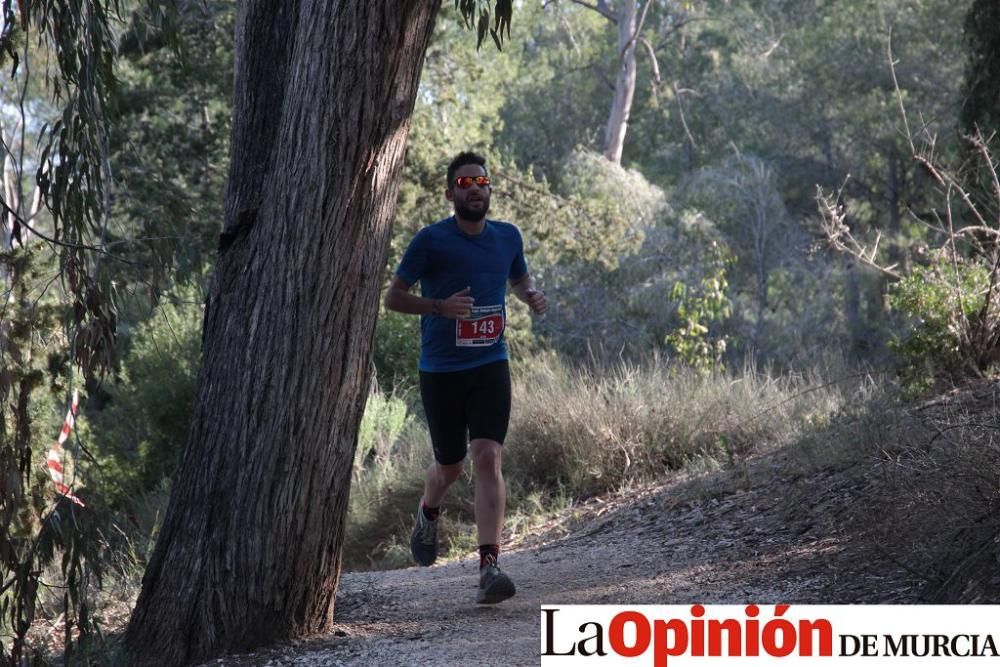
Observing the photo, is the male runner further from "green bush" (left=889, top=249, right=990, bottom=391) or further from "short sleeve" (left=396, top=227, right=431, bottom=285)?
"green bush" (left=889, top=249, right=990, bottom=391)

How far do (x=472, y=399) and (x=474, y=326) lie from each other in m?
0.38

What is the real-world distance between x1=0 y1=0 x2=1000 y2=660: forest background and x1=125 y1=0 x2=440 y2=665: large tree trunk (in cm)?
47

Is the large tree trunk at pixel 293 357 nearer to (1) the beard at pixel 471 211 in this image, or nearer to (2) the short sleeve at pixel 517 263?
(1) the beard at pixel 471 211

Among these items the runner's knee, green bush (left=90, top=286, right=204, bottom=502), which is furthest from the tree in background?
green bush (left=90, top=286, right=204, bottom=502)

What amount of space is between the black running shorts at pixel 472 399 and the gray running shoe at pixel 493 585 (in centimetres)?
63

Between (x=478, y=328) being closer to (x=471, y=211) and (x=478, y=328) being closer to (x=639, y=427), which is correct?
(x=471, y=211)

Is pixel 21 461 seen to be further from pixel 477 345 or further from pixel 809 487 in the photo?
pixel 809 487

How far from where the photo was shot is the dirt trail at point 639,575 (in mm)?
5879

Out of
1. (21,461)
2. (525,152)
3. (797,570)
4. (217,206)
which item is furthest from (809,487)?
(525,152)

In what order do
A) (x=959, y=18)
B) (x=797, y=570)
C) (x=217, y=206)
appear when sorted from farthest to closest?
1. (x=959, y=18)
2. (x=217, y=206)
3. (x=797, y=570)

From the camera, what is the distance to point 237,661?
5711 millimetres

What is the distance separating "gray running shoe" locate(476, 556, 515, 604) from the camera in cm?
646

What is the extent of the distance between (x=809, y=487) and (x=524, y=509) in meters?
3.41

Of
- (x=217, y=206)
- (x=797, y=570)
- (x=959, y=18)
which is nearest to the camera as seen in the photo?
(x=797, y=570)
